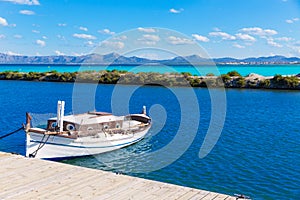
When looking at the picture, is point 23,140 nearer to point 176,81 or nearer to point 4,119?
point 4,119

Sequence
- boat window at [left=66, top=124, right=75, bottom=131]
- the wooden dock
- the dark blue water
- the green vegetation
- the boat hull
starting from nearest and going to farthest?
1. the wooden dock
2. the dark blue water
3. the boat hull
4. boat window at [left=66, top=124, right=75, bottom=131]
5. the green vegetation

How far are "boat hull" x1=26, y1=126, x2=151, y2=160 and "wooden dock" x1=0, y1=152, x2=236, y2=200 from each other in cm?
555

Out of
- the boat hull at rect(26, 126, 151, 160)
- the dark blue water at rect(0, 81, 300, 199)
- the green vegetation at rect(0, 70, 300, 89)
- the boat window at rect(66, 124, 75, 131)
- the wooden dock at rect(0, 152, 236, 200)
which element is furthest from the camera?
the green vegetation at rect(0, 70, 300, 89)

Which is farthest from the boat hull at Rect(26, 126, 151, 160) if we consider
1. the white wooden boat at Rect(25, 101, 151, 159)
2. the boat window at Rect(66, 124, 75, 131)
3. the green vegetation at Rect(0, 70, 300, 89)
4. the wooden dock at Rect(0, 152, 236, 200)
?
the green vegetation at Rect(0, 70, 300, 89)

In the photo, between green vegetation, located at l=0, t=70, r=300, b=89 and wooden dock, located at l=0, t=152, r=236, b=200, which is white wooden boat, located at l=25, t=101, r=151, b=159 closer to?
wooden dock, located at l=0, t=152, r=236, b=200

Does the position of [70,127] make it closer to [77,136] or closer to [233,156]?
[77,136]

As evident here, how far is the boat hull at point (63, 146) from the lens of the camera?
20891 mm

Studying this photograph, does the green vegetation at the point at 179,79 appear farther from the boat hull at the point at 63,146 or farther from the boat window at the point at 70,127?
the boat window at the point at 70,127

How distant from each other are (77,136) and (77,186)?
890cm

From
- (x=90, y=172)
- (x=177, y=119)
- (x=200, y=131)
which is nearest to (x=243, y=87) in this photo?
(x=177, y=119)

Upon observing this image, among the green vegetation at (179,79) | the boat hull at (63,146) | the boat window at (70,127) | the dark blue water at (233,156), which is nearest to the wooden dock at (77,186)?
the dark blue water at (233,156)

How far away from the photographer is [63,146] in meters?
21.3

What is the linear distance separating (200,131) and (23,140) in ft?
43.3

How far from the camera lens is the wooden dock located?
12.1 m
